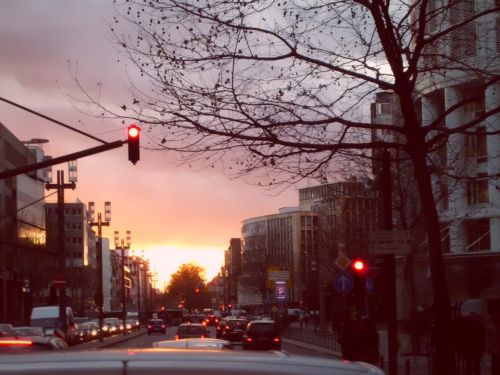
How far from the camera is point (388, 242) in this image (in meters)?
22.1

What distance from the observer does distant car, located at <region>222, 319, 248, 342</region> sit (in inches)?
2680

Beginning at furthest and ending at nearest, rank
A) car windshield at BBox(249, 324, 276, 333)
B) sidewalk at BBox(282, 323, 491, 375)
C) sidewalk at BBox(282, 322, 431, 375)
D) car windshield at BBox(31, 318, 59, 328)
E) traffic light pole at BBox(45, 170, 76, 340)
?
car windshield at BBox(31, 318, 59, 328), traffic light pole at BBox(45, 170, 76, 340), car windshield at BBox(249, 324, 276, 333), sidewalk at BBox(282, 322, 431, 375), sidewalk at BBox(282, 323, 491, 375)

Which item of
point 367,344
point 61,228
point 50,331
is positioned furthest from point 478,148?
point 367,344

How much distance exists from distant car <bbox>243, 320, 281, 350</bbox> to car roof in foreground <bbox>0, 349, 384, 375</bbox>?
44.7 meters

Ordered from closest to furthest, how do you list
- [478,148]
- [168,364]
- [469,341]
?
[168,364] < [469,341] < [478,148]

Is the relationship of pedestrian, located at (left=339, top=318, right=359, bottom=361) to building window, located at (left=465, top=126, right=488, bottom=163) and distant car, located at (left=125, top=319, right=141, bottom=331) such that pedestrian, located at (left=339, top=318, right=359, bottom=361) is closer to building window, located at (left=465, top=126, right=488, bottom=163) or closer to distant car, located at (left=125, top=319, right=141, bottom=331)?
building window, located at (left=465, top=126, right=488, bottom=163)

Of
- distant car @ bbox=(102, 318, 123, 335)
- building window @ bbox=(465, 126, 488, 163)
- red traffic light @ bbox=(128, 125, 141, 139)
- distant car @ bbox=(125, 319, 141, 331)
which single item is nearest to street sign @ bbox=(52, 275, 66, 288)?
building window @ bbox=(465, 126, 488, 163)

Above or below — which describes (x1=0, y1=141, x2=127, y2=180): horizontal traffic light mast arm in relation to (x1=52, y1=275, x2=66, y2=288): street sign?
above

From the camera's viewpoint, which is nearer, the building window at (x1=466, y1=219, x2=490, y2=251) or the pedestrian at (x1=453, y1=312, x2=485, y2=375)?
the pedestrian at (x1=453, y1=312, x2=485, y2=375)

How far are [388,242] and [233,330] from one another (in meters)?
47.8

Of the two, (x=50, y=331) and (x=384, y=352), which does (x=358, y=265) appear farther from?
(x=50, y=331)

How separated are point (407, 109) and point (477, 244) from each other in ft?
160

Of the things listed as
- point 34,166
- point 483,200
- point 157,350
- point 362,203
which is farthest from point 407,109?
point 483,200

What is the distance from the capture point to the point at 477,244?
66500mm
